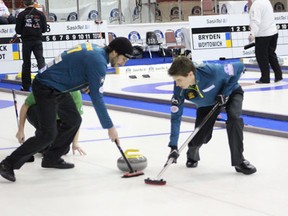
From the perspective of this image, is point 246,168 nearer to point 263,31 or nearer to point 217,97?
point 217,97

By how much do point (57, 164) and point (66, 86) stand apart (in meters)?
0.85

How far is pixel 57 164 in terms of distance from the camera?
235 inches

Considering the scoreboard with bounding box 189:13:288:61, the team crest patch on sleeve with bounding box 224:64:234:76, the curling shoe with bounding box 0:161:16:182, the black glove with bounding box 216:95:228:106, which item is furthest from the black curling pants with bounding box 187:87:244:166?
the scoreboard with bounding box 189:13:288:61

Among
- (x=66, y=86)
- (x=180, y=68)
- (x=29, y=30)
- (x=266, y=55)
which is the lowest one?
(x=266, y=55)

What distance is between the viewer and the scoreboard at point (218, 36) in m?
16.2

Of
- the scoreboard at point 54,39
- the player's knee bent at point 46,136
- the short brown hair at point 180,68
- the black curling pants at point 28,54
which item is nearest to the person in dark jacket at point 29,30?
the black curling pants at point 28,54

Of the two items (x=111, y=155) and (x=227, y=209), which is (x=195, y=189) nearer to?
(x=227, y=209)

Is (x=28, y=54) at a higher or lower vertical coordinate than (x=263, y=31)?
lower

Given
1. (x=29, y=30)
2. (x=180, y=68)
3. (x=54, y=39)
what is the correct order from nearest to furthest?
(x=180, y=68)
(x=29, y=30)
(x=54, y=39)

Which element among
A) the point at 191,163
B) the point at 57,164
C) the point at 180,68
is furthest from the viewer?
the point at 57,164

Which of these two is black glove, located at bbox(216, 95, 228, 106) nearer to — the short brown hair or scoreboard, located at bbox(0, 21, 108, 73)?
the short brown hair

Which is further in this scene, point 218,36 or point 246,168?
point 218,36

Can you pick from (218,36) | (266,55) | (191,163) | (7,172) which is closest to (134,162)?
(191,163)

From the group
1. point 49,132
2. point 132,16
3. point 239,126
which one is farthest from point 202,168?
point 132,16
